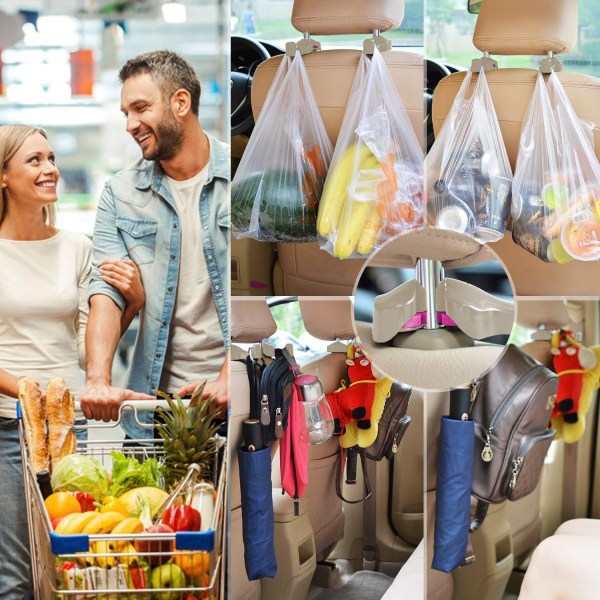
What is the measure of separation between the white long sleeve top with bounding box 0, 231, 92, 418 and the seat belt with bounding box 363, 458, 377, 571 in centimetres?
84

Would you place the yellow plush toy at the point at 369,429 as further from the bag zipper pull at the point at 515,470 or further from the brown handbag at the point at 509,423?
the bag zipper pull at the point at 515,470

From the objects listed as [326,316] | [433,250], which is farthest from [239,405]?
[433,250]

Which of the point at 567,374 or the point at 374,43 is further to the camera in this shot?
the point at 567,374

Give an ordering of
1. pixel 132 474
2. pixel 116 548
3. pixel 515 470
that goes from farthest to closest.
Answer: pixel 515 470, pixel 132 474, pixel 116 548

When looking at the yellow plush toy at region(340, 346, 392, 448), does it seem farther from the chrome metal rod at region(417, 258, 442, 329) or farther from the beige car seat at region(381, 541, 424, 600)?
the beige car seat at region(381, 541, 424, 600)

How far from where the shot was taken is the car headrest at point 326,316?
93.7 inches

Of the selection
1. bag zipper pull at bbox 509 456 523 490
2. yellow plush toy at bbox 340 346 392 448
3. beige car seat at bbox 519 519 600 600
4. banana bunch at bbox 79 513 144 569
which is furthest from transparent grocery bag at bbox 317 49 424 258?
beige car seat at bbox 519 519 600 600

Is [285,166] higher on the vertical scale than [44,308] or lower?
higher

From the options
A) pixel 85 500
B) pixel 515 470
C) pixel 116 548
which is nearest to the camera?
pixel 116 548

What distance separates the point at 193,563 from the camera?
2.04 metres

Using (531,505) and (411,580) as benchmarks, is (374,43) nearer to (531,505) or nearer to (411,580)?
(531,505)

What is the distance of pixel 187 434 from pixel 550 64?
1380 millimetres

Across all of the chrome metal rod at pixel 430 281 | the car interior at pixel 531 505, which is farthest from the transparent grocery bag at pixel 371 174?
the car interior at pixel 531 505

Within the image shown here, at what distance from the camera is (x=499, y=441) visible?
2492 millimetres
